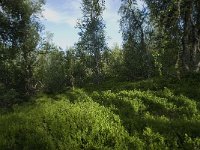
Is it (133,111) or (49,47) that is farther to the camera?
(49,47)

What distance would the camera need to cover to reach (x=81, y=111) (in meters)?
14.2

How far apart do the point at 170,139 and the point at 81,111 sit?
4322 mm

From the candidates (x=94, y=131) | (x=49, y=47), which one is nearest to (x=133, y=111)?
(x=94, y=131)

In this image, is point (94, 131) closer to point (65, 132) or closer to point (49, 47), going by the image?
point (65, 132)

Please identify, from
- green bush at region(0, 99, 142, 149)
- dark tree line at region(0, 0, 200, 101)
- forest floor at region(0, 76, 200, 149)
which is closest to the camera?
forest floor at region(0, 76, 200, 149)

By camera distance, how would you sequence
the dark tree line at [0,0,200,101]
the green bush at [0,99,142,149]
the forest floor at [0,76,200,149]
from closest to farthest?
the forest floor at [0,76,200,149] → the green bush at [0,99,142,149] → the dark tree line at [0,0,200,101]

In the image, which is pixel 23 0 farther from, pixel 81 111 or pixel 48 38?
pixel 81 111

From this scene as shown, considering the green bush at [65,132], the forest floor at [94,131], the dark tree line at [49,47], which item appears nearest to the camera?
the forest floor at [94,131]

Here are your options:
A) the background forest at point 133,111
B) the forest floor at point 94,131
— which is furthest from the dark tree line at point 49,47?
the forest floor at point 94,131

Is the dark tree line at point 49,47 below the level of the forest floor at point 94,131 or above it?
above

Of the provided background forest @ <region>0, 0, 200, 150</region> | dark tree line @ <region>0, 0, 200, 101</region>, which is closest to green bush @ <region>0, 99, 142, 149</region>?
background forest @ <region>0, 0, 200, 150</region>

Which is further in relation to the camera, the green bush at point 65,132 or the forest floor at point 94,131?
the green bush at point 65,132

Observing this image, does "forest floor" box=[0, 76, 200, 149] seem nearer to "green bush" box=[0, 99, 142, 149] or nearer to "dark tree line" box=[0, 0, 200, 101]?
"green bush" box=[0, 99, 142, 149]

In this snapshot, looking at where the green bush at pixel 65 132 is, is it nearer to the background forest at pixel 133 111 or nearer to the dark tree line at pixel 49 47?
the background forest at pixel 133 111
